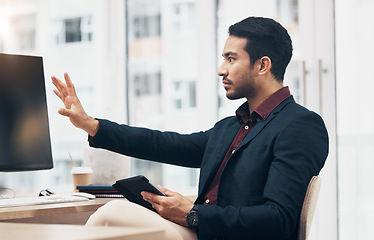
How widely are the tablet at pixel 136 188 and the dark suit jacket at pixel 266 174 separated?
17 cm

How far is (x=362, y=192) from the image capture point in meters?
2.56

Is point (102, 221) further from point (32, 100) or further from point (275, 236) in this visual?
point (32, 100)

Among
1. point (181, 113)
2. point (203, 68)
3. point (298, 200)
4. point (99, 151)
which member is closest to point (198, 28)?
point (203, 68)

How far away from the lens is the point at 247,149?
155cm

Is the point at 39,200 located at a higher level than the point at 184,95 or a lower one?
lower

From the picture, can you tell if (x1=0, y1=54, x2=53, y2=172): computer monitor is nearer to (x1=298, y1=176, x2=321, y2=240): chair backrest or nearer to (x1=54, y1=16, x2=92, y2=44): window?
(x1=298, y1=176, x2=321, y2=240): chair backrest

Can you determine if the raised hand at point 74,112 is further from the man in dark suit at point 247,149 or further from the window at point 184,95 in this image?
the window at point 184,95

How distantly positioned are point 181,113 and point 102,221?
1.95m

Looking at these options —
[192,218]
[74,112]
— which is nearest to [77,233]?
[192,218]

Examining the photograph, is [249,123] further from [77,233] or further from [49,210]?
[77,233]

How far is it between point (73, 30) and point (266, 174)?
2.47m

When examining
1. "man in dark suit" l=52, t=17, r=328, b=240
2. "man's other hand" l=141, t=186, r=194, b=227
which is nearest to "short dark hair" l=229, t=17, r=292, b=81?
"man in dark suit" l=52, t=17, r=328, b=240

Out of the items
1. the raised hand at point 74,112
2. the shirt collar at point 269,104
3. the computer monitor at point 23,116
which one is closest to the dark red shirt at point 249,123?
the shirt collar at point 269,104

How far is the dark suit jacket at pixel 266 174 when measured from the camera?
142 cm
